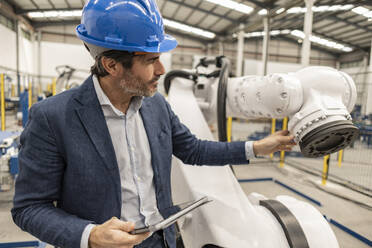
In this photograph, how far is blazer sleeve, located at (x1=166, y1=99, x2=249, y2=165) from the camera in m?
1.40

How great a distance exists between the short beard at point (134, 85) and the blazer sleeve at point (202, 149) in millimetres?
352

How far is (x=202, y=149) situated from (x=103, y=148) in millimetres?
614

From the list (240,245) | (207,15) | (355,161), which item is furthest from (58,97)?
(207,15)

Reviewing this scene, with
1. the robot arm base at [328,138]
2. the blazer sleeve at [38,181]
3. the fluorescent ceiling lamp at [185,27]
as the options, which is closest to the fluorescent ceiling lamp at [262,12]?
the fluorescent ceiling lamp at [185,27]

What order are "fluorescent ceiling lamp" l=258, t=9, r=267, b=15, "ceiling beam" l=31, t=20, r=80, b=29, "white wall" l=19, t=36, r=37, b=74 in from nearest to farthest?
"fluorescent ceiling lamp" l=258, t=9, r=267, b=15 < "white wall" l=19, t=36, r=37, b=74 < "ceiling beam" l=31, t=20, r=80, b=29

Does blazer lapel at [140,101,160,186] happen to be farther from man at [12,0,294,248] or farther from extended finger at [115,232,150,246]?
extended finger at [115,232,150,246]

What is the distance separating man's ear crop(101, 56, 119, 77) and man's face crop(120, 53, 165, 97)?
0.04 meters

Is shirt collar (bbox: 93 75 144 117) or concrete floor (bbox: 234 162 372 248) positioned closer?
shirt collar (bbox: 93 75 144 117)

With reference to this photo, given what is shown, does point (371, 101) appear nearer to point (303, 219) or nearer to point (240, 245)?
point (303, 219)

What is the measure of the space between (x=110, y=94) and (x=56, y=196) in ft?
1.56

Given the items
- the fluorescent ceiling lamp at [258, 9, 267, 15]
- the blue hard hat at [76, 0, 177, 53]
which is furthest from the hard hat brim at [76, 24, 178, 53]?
the fluorescent ceiling lamp at [258, 9, 267, 15]

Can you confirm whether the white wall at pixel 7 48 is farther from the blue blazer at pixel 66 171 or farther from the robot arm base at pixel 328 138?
the robot arm base at pixel 328 138

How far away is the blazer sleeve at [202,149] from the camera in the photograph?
140 centimetres

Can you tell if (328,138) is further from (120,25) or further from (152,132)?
(120,25)
